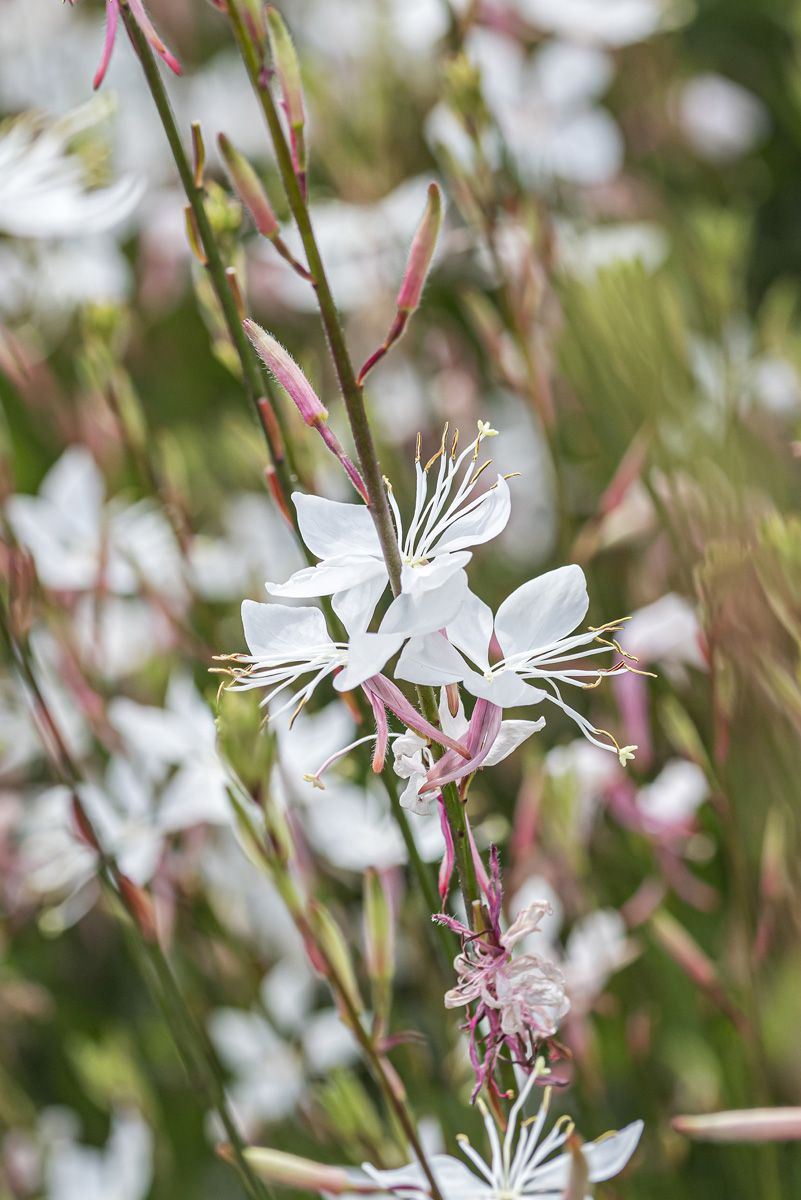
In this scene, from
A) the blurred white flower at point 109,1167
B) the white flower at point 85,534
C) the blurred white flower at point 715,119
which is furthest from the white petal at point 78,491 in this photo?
the blurred white flower at point 715,119

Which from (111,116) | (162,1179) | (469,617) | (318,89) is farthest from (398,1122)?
(318,89)

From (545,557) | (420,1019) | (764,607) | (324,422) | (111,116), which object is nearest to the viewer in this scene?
(324,422)

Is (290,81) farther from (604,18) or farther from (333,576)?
(604,18)

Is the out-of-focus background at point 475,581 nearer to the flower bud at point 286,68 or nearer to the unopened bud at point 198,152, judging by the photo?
the unopened bud at point 198,152

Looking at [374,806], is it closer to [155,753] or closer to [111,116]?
[155,753]

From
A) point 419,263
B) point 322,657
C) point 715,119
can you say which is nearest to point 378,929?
point 322,657

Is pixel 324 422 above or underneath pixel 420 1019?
above

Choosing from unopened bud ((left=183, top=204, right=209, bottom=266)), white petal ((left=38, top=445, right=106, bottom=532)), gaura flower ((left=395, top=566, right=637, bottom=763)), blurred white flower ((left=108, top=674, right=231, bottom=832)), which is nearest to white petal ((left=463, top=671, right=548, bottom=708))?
gaura flower ((left=395, top=566, right=637, bottom=763))
